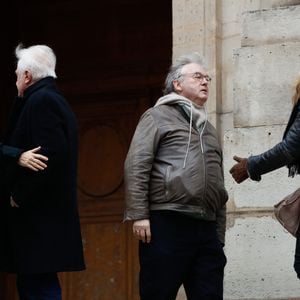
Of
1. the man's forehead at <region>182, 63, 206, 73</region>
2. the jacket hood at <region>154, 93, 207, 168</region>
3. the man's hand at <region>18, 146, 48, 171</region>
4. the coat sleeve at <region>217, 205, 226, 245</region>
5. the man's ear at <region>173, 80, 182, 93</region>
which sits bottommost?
the coat sleeve at <region>217, 205, 226, 245</region>

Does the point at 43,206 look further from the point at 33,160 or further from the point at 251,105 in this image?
the point at 251,105

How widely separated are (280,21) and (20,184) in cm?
218

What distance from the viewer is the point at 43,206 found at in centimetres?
649

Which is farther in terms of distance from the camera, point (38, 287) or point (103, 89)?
point (103, 89)

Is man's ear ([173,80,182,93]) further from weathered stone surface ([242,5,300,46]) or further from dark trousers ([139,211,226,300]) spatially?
weathered stone surface ([242,5,300,46])

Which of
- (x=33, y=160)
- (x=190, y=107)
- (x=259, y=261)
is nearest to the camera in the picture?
(x=33, y=160)

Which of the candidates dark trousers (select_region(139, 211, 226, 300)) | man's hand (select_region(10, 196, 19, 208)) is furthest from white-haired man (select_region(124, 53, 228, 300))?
man's hand (select_region(10, 196, 19, 208))

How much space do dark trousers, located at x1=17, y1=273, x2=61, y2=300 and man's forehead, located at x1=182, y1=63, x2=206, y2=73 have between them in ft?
4.45

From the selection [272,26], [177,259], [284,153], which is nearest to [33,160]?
[177,259]

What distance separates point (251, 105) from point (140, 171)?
1.40 m

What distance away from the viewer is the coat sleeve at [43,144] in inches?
253

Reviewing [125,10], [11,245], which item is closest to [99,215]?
[125,10]

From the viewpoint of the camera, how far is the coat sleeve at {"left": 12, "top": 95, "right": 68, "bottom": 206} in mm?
6418

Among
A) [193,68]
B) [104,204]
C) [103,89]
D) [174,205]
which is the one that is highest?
[193,68]
